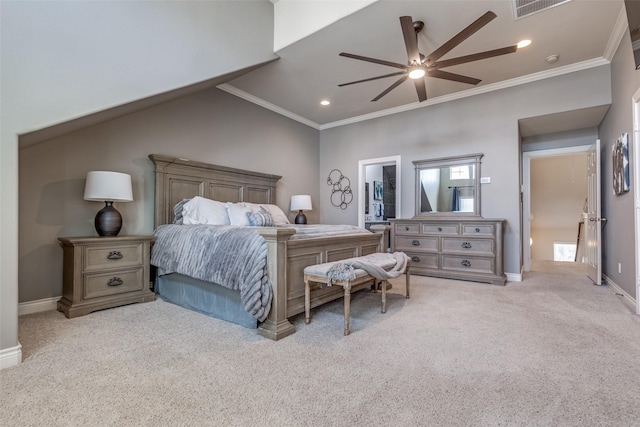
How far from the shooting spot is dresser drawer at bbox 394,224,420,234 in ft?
15.3

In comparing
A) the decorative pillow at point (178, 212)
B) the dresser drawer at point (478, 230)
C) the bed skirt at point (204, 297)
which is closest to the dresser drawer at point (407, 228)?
the dresser drawer at point (478, 230)

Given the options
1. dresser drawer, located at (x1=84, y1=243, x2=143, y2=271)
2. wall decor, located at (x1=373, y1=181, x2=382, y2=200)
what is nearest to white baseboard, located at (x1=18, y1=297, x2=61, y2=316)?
dresser drawer, located at (x1=84, y1=243, x2=143, y2=271)

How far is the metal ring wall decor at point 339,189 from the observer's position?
236 inches

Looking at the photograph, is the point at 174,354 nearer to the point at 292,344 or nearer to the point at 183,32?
the point at 292,344

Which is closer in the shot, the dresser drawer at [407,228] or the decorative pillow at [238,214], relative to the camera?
the decorative pillow at [238,214]

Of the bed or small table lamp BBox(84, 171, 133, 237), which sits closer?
the bed

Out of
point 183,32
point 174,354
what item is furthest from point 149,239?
point 183,32

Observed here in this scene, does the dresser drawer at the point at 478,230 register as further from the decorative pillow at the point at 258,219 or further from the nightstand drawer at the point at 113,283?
the nightstand drawer at the point at 113,283

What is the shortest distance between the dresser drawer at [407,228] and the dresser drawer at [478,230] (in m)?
0.67

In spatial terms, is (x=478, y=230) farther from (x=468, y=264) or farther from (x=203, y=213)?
(x=203, y=213)

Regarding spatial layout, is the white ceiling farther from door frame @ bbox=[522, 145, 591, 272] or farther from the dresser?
the dresser

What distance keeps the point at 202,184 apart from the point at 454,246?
368 cm

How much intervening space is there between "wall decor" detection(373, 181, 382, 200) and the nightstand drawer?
5.60 m

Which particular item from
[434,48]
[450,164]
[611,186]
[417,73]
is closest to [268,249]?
[417,73]
